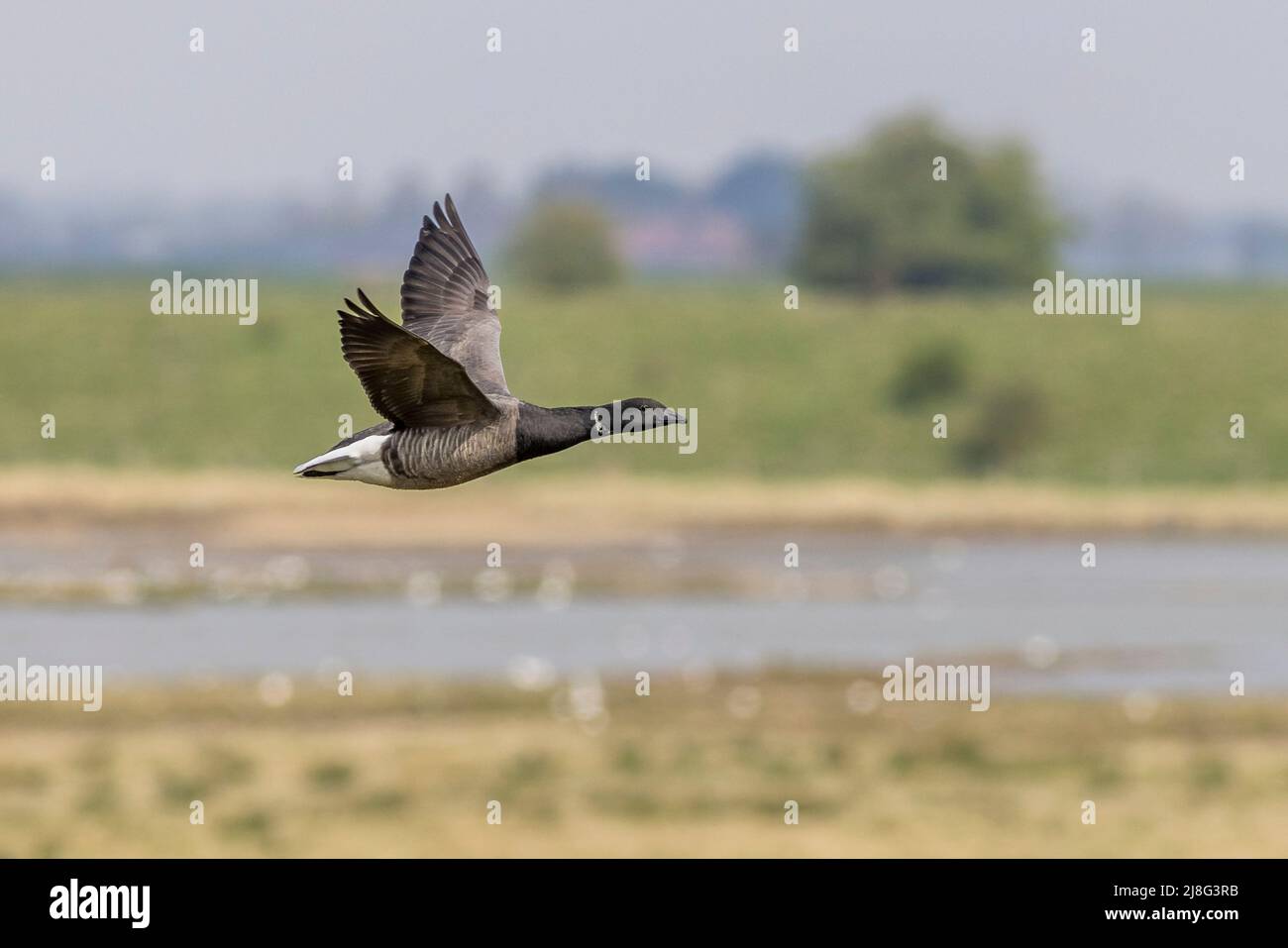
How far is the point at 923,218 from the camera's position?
13325 cm

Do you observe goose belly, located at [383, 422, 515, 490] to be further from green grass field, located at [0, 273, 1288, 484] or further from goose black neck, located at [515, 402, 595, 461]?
green grass field, located at [0, 273, 1288, 484]

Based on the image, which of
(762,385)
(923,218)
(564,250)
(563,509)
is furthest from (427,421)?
(564,250)

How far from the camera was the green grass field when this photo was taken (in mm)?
85562

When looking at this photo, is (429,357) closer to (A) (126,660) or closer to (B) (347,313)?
(B) (347,313)

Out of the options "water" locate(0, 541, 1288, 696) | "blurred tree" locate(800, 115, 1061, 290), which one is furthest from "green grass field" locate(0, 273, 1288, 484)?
"blurred tree" locate(800, 115, 1061, 290)

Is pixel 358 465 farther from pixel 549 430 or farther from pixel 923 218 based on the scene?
pixel 923 218

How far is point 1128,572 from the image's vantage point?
217 ft

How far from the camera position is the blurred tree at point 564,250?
13862 cm

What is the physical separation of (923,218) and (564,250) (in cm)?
2530

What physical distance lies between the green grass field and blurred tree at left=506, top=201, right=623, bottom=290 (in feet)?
108

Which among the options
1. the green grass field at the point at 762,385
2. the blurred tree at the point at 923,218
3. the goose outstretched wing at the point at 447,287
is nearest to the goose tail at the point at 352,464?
the goose outstretched wing at the point at 447,287
